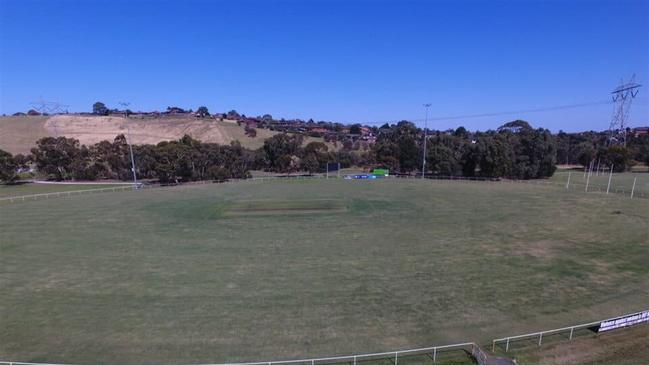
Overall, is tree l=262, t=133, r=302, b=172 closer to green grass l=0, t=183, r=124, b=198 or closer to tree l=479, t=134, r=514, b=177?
green grass l=0, t=183, r=124, b=198

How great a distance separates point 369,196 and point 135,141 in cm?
10937

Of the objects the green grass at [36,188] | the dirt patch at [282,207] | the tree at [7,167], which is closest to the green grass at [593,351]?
the dirt patch at [282,207]

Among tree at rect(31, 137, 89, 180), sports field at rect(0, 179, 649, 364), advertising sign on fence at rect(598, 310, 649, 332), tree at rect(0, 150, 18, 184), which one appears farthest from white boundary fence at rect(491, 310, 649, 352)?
tree at rect(31, 137, 89, 180)

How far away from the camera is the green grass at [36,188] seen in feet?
219

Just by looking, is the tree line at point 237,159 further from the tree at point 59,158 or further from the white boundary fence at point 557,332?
the white boundary fence at point 557,332

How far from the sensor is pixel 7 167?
7494 centimetres

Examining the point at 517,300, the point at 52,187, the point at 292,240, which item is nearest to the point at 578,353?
the point at 517,300

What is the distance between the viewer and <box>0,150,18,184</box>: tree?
7406cm

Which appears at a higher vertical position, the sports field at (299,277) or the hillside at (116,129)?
the hillside at (116,129)

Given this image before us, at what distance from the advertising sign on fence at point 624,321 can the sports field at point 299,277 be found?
58.6 inches

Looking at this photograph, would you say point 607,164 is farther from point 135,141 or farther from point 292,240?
point 135,141

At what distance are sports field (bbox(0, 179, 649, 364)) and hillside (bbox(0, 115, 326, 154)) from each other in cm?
10163

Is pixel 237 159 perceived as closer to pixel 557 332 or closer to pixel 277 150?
pixel 277 150

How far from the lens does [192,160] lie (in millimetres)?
81125
